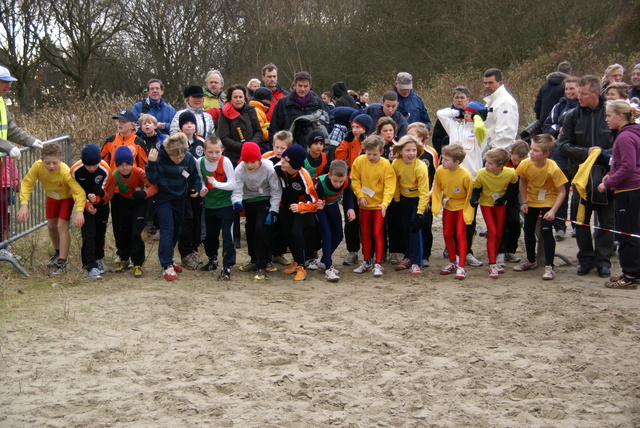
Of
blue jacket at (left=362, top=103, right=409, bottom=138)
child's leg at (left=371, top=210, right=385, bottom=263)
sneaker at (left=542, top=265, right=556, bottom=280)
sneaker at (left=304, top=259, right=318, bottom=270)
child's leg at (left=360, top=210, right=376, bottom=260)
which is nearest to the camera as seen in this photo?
sneaker at (left=542, top=265, right=556, bottom=280)

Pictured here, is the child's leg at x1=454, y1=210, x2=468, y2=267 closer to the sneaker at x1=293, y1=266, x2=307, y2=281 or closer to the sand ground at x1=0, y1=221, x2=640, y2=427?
the sand ground at x1=0, y1=221, x2=640, y2=427

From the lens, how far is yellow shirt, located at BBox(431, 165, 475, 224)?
28.8 feet

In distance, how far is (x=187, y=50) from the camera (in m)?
29.4

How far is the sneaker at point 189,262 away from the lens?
9172 mm

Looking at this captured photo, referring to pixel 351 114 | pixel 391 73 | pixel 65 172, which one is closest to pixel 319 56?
pixel 391 73

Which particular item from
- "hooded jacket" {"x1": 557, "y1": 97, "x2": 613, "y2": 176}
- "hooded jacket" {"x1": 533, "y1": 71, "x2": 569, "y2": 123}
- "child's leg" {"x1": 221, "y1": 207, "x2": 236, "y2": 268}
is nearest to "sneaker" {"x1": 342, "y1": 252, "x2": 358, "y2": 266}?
"child's leg" {"x1": 221, "y1": 207, "x2": 236, "y2": 268}

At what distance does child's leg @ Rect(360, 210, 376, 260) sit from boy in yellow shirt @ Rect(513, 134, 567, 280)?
5.77 feet

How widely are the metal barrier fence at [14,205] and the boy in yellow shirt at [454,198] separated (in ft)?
15.7

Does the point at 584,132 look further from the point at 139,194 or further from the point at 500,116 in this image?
the point at 139,194

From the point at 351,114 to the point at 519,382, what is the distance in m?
5.56

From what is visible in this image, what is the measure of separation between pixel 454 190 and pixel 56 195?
4506 mm

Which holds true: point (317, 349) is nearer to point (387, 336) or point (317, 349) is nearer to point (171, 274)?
point (387, 336)

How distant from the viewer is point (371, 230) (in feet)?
29.9

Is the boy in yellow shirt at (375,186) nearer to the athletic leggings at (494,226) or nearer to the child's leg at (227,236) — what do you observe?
the athletic leggings at (494,226)
